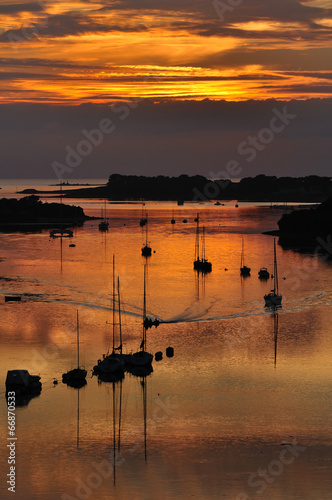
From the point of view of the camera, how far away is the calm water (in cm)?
3397

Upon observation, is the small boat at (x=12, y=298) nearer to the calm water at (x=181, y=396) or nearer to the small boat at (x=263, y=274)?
the calm water at (x=181, y=396)

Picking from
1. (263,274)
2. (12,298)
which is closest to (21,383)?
(12,298)

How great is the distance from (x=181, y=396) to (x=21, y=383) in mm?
9554

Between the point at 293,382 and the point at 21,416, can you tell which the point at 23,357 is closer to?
the point at 21,416

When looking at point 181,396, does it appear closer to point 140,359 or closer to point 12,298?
point 140,359

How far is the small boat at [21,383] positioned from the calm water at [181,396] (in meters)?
0.94

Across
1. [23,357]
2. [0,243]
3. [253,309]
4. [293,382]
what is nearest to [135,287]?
[253,309]

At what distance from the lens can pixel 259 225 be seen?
195m

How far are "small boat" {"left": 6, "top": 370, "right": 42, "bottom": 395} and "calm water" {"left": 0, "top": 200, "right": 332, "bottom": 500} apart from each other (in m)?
0.94

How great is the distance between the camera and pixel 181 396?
44.4 m

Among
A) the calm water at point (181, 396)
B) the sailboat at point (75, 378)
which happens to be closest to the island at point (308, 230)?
the calm water at point (181, 396)

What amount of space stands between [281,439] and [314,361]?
1513 cm

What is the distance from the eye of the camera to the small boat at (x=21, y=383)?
44344mm

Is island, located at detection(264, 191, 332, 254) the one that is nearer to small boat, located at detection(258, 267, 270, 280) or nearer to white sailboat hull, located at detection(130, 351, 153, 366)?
small boat, located at detection(258, 267, 270, 280)
